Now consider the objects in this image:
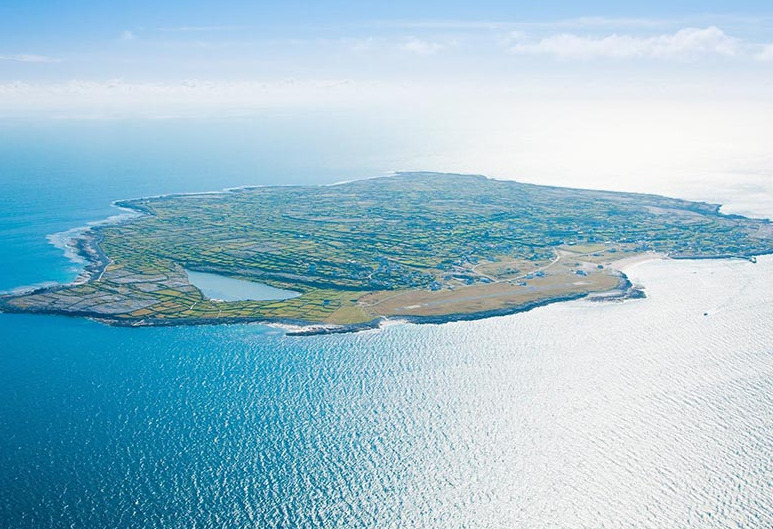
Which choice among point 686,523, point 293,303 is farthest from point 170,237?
point 686,523

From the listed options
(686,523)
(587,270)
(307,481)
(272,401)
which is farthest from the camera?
(587,270)

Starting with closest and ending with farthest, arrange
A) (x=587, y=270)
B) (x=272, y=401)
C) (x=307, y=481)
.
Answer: (x=307, y=481) < (x=272, y=401) < (x=587, y=270)

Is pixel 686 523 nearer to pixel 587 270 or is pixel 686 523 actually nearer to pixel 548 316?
pixel 548 316

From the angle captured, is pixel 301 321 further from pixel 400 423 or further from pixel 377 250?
pixel 377 250

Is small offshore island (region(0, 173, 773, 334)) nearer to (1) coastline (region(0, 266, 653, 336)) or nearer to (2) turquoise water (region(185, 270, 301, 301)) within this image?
(1) coastline (region(0, 266, 653, 336))

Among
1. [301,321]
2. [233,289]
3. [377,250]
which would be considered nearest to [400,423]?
[301,321]

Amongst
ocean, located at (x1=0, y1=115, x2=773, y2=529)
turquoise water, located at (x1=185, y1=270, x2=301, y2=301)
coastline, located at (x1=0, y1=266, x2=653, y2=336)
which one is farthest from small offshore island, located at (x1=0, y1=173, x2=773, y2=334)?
ocean, located at (x1=0, y1=115, x2=773, y2=529)

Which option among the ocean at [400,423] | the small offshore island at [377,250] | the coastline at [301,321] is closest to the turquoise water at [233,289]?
the small offshore island at [377,250]

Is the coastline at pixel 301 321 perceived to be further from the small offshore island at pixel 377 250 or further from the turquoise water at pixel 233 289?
the turquoise water at pixel 233 289
